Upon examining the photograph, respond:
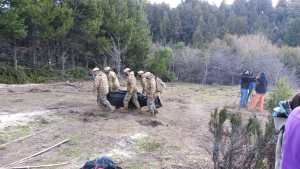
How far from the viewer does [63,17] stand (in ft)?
87.3

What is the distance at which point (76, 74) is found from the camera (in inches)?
1164

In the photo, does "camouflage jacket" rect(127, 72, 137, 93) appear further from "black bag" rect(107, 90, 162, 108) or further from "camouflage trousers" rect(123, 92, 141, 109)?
"black bag" rect(107, 90, 162, 108)

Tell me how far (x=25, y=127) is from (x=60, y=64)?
2101 centimetres

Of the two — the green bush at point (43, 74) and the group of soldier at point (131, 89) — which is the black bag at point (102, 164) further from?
the green bush at point (43, 74)

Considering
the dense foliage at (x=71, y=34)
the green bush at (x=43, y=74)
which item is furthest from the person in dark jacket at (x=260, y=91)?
the green bush at (x=43, y=74)

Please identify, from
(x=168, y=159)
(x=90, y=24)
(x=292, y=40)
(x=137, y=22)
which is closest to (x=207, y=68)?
(x=137, y=22)

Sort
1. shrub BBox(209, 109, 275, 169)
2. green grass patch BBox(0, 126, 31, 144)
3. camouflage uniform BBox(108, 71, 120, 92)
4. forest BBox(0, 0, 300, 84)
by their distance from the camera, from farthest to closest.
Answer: forest BBox(0, 0, 300, 84), camouflage uniform BBox(108, 71, 120, 92), green grass patch BBox(0, 126, 31, 144), shrub BBox(209, 109, 275, 169)

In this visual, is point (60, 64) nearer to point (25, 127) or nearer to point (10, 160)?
point (25, 127)

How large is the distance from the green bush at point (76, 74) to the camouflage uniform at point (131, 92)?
53.7 feet

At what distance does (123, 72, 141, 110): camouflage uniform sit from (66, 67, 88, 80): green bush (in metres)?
16.4

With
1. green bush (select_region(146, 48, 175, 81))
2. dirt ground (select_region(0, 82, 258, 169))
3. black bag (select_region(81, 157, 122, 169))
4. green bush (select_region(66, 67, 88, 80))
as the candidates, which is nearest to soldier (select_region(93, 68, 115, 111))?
dirt ground (select_region(0, 82, 258, 169))

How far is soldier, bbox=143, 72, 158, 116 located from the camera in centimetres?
1216

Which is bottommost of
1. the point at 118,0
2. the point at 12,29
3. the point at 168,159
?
the point at 168,159

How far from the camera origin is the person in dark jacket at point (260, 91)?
15.0 meters
